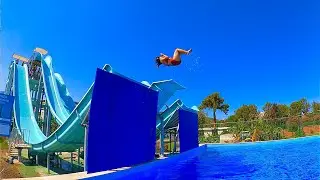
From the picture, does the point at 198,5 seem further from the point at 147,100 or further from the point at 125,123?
the point at 125,123

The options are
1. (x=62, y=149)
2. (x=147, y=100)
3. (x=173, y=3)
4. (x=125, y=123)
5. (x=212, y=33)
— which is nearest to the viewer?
(x=125, y=123)

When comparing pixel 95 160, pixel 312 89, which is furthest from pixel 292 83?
pixel 95 160

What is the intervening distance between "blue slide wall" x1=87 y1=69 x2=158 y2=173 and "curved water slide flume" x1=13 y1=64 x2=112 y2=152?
3.26 ft

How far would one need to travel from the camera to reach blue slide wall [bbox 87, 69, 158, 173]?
27.4ft

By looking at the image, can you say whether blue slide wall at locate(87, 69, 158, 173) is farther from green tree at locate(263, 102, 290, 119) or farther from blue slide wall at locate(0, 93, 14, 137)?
green tree at locate(263, 102, 290, 119)

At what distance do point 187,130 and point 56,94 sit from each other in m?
6.39

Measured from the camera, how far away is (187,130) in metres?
16.6

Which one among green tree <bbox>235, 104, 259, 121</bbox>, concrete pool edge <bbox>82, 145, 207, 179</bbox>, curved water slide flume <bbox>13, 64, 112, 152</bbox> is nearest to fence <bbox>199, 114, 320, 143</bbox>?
concrete pool edge <bbox>82, 145, 207, 179</bbox>

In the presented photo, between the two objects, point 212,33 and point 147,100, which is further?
point 212,33

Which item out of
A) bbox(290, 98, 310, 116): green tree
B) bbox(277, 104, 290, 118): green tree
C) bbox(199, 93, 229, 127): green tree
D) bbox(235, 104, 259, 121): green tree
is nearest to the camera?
bbox(277, 104, 290, 118): green tree

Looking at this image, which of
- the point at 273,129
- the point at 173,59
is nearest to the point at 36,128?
the point at 173,59

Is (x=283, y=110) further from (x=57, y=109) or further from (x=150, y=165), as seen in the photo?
(x=150, y=165)

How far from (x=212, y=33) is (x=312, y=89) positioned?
2043 cm

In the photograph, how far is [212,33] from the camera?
2217cm
